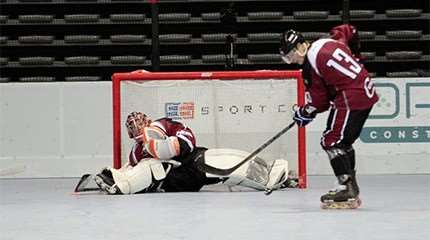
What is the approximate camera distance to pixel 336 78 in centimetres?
565

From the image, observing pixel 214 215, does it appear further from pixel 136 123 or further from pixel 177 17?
pixel 177 17

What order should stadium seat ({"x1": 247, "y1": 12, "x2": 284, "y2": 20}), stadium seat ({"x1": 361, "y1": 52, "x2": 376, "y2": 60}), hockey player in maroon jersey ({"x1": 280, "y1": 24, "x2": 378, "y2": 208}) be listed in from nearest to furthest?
hockey player in maroon jersey ({"x1": 280, "y1": 24, "x2": 378, "y2": 208})
stadium seat ({"x1": 361, "y1": 52, "x2": 376, "y2": 60})
stadium seat ({"x1": 247, "y1": 12, "x2": 284, "y2": 20})

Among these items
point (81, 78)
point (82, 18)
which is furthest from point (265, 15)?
point (81, 78)

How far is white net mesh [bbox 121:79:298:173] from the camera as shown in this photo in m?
7.29

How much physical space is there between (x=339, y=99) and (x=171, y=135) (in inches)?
63.8

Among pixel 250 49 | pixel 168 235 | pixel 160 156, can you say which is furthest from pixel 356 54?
pixel 250 49

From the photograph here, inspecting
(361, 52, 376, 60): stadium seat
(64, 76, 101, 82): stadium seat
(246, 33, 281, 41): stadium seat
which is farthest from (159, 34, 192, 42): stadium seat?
(361, 52, 376, 60): stadium seat

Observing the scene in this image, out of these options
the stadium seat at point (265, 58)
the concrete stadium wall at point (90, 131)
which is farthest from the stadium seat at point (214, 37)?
the concrete stadium wall at point (90, 131)

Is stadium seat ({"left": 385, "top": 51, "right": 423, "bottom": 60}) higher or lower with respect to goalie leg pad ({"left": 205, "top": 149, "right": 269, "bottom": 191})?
higher

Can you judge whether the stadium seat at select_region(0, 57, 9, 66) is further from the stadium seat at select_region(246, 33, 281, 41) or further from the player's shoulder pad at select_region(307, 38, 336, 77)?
the player's shoulder pad at select_region(307, 38, 336, 77)

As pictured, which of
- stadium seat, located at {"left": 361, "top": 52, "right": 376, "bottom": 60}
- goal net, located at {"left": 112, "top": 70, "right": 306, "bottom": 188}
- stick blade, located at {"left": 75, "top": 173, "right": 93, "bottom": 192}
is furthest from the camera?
stadium seat, located at {"left": 361, "top": 52, "right": 376, "bottom": 60}

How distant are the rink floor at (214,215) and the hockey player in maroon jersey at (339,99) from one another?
0.52 ft

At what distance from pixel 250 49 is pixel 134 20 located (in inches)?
58.6

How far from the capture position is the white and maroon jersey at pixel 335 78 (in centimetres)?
564
